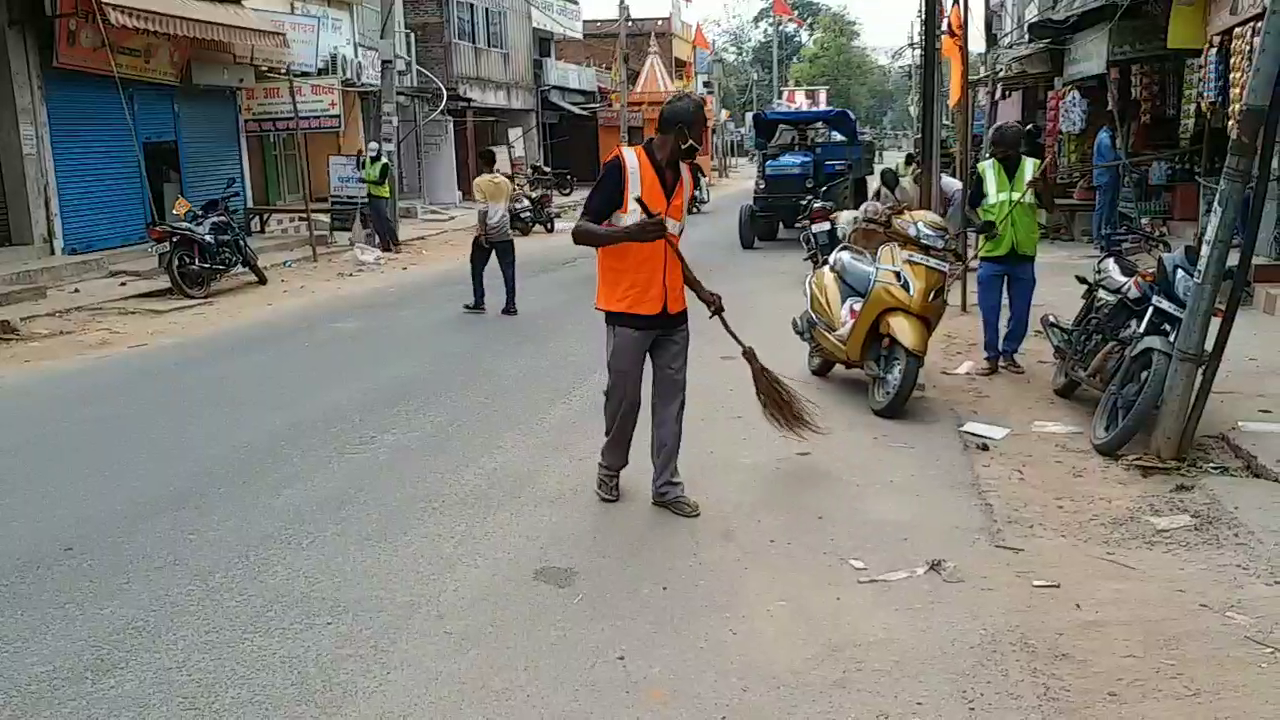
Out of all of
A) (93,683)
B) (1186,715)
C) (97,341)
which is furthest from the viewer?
(97,341)

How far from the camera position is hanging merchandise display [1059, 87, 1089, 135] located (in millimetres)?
16641

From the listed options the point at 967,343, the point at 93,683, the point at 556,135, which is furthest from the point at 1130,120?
the point at 556,135

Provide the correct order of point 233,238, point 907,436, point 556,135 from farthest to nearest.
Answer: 1. point 556,135
2. point 233,238
3. point 907,436

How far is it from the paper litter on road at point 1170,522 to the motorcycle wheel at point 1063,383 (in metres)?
2.16

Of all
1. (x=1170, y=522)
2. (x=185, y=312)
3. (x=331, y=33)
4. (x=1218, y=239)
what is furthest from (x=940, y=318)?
(x=331, y=33)

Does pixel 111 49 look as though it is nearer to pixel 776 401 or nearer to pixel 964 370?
pixel 964 370

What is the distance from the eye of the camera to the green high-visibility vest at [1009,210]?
7.74 m

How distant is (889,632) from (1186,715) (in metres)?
0.94

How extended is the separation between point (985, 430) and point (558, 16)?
35952 mm

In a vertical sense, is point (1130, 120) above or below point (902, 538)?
above

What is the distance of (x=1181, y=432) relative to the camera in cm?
565

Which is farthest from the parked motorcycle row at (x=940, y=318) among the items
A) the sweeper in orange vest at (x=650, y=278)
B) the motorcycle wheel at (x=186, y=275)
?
the motorcycle wheel at (x=186, y=275)

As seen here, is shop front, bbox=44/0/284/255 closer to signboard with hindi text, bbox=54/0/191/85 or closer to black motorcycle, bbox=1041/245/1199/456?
signboard with hindi text, bbox=54/0/191/85

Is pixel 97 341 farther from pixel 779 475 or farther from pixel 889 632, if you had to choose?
pixel 889 632
